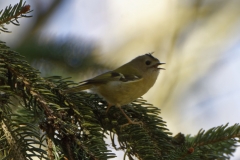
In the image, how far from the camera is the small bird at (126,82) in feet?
6.18

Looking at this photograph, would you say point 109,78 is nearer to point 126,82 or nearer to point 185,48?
point 126,82

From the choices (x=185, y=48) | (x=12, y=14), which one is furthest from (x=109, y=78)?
(x=185, y=48)

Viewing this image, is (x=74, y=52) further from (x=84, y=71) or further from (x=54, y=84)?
(x=54, y=84)

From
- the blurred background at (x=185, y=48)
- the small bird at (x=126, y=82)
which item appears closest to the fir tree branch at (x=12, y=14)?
the small bird at (x=126, y=82)

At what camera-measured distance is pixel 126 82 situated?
2.22m

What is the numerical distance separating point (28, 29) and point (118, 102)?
2029mm

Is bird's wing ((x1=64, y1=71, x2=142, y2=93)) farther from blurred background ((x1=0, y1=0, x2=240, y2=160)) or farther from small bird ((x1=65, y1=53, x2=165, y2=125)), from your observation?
blurred background ((x1=0, y1=0, x2=240, y2=160))

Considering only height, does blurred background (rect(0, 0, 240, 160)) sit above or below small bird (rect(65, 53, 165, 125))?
above

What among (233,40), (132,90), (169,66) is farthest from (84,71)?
(233,40)

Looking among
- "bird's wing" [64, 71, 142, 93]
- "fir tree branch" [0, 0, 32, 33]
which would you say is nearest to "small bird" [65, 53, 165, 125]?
"bird's wing" [64, 71, 142, 93]

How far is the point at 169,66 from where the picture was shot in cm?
534

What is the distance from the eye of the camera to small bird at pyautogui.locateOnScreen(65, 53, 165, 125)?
1883mm

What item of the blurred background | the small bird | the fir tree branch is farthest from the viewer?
the blurred background

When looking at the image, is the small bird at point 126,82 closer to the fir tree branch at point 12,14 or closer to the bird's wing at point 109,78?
the bird's wing at point 109,78
